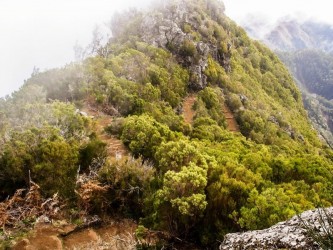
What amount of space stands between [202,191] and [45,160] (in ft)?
27.7

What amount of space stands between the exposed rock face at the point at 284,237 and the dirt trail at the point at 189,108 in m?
43.7

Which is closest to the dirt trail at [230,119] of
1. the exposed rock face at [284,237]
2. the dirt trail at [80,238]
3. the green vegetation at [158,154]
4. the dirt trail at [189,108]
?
the green vegetation at [158,154]

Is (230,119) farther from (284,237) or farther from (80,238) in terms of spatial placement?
(284,237)

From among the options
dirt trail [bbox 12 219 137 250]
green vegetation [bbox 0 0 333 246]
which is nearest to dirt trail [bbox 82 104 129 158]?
green vegetation [bbox 0 0 333 246]

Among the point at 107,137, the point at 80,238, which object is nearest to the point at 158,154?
the point at 80,238

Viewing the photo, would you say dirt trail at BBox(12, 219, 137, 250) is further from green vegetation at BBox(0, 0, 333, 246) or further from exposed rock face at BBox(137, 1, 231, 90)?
exposed rock face at BBox(137, 1, 231, 90)

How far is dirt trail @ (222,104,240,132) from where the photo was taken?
60.6 metres

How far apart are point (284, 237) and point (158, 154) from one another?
14.3 m

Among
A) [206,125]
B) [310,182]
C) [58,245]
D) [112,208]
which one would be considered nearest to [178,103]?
[206,125]

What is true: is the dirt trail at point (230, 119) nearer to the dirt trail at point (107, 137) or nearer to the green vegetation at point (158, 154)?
the green vegetation at point (158, 154)

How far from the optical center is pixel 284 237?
28.0 feet

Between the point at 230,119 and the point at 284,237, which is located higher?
the point at 230,119

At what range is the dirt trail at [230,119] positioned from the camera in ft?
199

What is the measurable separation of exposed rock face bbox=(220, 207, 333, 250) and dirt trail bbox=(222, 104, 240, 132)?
50685 mm
